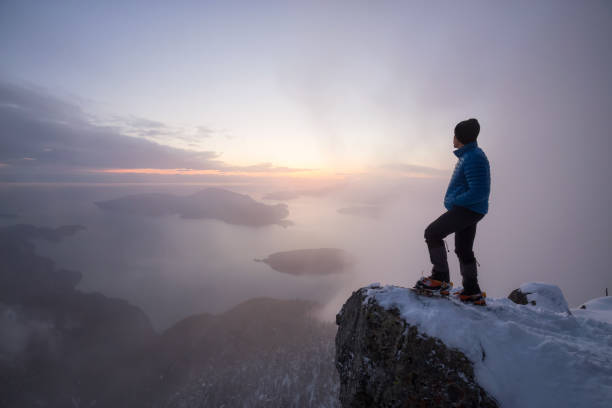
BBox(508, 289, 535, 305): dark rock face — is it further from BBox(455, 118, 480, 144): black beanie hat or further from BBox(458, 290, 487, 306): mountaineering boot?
BBox(455, 118, 480, 144): black beanie hat

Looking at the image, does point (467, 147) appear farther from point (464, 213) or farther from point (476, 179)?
point (464, 213)

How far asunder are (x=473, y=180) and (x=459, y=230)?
4.48ft

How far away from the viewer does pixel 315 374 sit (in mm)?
62031

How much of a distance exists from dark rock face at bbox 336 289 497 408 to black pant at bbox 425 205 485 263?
7.67 feet

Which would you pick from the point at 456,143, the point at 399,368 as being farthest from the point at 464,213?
the point at 399,368

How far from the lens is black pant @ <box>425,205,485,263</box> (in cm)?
535

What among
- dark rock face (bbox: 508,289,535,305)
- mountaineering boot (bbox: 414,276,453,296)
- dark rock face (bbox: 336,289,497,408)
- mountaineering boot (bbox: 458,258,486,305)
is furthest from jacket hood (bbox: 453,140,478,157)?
dark rock face (bbox: 508,289,535,305)

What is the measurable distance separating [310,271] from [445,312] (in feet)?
599

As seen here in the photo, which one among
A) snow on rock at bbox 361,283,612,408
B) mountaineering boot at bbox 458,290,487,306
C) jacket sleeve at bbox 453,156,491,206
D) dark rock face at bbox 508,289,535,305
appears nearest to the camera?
snow on rock at bbox 361,283,612,408

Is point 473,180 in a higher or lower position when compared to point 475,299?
higher

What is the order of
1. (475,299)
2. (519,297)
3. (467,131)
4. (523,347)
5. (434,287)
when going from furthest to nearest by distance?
1. (519,297)
2. (434,287)
3. (475,299)
4. (467,131)
5. (523,347)

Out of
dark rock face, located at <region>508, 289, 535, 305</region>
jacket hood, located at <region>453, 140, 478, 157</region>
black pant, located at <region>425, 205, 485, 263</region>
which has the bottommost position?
dark rock face, located at <region>508, 289, 535, 305</region>

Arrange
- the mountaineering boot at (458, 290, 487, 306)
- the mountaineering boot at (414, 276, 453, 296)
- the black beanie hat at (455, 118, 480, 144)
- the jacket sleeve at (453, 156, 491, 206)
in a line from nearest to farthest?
the jacket sleeve at (453, 156, 491, 206) → the black beanie hat at (455, 118, 480, 144) → the mountaineering boot at (458, 290, 487, 306) → the mountaineering boot at (414, 276, 453, 296)

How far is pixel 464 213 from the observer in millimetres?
5340
